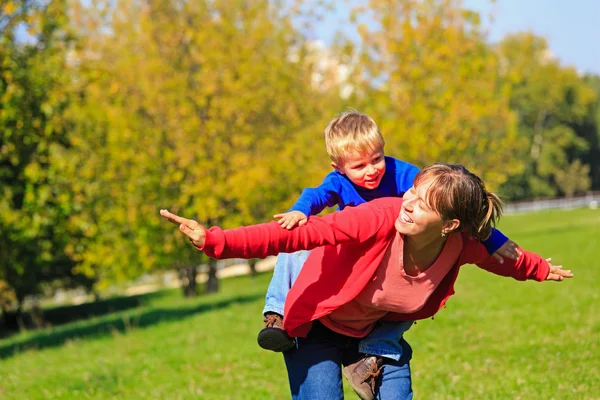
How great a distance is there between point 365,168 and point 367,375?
48.0 inches

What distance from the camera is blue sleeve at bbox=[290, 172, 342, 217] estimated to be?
14.3ft

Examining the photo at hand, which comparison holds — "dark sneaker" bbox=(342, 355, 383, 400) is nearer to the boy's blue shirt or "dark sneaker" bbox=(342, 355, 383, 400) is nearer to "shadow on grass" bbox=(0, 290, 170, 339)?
the boy's blue shirt

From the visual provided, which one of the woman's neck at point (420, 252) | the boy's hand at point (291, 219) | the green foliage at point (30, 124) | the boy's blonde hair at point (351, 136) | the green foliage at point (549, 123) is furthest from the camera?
the green foliage at point (549, 123)

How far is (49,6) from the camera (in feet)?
53.7

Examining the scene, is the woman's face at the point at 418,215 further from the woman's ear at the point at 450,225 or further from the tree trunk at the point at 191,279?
the tree trunk at the point at 191,279

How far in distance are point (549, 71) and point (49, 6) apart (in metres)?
76.0

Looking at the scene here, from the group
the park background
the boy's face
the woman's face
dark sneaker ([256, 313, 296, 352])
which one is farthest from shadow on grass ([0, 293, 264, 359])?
the woman's face

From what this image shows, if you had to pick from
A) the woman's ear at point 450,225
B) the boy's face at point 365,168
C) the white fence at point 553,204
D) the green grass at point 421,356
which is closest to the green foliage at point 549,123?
the white fence at point 553,204

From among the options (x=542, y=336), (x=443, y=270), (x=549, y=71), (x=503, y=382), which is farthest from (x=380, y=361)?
(x=549, y=71)

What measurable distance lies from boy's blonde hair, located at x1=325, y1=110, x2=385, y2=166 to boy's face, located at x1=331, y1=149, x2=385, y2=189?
0.03 m

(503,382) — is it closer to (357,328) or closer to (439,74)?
(357,328)

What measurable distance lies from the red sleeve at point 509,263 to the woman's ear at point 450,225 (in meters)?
0.32

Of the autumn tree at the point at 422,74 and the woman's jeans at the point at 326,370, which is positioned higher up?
the autumn tree at the point at 422,74

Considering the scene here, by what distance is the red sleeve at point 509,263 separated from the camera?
14.4 feet
